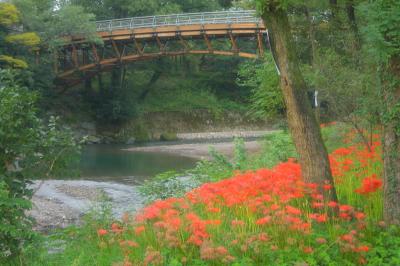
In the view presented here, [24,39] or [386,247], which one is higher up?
[24,39]

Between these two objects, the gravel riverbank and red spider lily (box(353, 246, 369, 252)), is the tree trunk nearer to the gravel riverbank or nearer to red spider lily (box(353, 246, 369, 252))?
the gravel riverbank

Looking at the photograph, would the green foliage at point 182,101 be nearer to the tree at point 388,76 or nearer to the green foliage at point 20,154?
the green foliage at point 20,154

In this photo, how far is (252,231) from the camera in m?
6.29

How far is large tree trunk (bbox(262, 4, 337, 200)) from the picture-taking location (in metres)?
7.11

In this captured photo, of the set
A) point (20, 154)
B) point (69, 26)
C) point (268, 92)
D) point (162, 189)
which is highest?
point (69, 26)

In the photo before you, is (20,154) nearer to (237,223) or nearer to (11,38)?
(237,223)

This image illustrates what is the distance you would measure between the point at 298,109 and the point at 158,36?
3123cm

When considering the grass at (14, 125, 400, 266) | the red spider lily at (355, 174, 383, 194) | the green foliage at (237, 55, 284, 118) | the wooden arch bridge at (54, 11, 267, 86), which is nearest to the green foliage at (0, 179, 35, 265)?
the grass at (14, 125, 400, 266)

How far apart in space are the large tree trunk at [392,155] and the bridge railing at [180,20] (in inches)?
1045

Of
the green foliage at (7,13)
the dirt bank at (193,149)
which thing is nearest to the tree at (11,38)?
the green foliage at (7,13)

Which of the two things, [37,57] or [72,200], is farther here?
[37,57]

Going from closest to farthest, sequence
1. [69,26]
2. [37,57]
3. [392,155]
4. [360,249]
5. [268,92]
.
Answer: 1. [360,249]
2. [392,155]
3. [268,92]
4. [69,26]
5. [37,57]

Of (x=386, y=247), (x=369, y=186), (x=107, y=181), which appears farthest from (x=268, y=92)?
(x=386, y=247)

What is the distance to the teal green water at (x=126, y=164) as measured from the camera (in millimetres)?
22556
